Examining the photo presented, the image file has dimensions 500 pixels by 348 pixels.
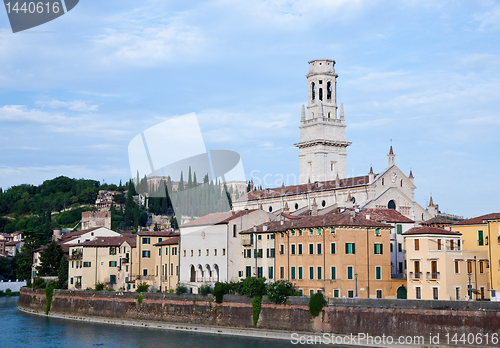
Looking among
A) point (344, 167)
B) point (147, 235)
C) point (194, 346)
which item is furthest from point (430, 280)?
point (344, 167)

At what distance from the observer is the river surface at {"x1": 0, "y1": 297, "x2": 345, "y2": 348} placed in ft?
147

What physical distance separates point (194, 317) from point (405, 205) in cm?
3257

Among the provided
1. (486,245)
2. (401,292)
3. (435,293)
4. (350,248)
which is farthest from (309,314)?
(486,245)

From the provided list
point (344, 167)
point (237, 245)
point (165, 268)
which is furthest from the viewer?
point (344, 167)

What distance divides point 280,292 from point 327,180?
46.5 meters

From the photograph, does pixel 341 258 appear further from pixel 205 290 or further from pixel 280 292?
pixel 205 290

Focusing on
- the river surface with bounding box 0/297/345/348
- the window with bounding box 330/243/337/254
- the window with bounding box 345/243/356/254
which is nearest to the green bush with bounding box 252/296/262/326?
the river surface with bounding box 0/297/345/348

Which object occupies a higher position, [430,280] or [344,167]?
[344,167]

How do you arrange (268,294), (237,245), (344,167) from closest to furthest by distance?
(268,294)
(237,245)
(344,167)

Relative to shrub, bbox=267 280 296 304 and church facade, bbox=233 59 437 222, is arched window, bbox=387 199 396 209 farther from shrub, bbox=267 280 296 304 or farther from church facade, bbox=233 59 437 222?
shrub, bbox=267 280 296 304

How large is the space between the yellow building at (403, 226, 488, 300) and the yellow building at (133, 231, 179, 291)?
30.8 m

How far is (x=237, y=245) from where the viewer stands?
5850 cm

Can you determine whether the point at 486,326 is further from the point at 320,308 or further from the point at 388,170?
the point at 388,170

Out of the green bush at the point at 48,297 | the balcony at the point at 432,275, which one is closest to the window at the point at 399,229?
the balcony at the point at 432,275
